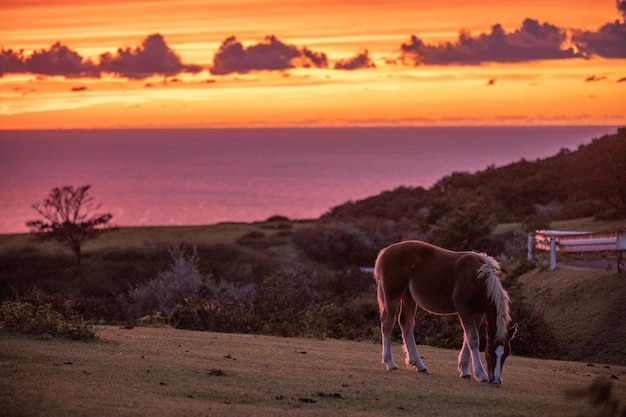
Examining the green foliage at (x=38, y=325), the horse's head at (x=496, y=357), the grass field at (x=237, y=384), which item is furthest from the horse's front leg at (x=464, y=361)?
the green foliage at (x=38, y=325)

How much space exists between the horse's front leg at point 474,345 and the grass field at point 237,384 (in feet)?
0.97

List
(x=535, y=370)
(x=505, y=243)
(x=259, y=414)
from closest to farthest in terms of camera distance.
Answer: (x=259, y=414)
(x=535, y=370)
(x=505, y=243)

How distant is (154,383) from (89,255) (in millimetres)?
42758

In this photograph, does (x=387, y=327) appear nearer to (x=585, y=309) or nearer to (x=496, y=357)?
(x=496, y=357)

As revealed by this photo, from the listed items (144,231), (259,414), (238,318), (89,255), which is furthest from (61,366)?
(144,231)

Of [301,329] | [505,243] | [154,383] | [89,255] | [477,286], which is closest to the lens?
[154,383]

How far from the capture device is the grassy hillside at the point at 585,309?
20781 mm

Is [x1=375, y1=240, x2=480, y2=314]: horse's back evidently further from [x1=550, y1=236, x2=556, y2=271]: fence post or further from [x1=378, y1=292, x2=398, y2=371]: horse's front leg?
[x1=550, y1=236, x2=556, y2=271]: fence post

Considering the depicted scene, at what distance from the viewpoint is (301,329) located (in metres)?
22.9

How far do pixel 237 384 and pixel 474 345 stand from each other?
12.7ft

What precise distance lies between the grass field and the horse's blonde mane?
2.70 feet

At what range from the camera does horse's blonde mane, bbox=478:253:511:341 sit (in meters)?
13.3

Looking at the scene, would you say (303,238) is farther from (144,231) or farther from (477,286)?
(477,286)

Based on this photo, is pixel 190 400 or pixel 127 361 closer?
pixel 190 400
